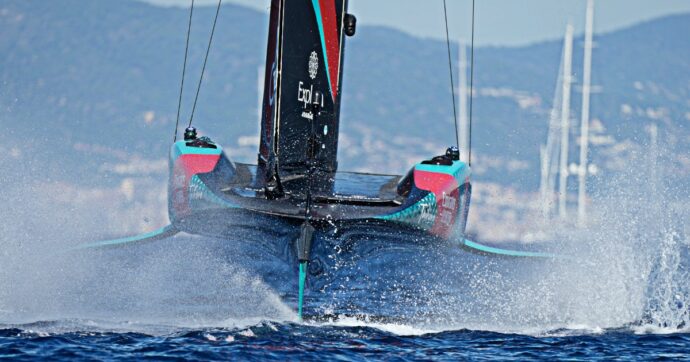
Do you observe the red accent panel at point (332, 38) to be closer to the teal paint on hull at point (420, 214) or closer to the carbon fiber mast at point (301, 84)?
the carbon fiber mast at point (301, 84)

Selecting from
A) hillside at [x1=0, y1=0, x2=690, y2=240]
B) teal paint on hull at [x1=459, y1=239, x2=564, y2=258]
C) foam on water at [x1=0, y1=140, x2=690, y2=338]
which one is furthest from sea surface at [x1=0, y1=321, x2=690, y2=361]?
hillside at [x1=0, y1=0, x2=690, y2=240]

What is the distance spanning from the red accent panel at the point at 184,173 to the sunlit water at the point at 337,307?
0.74 meters

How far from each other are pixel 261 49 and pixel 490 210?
6834 centimetres

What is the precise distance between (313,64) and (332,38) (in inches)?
20.7

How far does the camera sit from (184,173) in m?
9.21

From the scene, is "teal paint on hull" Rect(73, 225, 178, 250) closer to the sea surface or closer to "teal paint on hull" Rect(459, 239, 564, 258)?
the sea surface

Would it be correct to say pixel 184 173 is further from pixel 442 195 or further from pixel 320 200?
pixel 442 195

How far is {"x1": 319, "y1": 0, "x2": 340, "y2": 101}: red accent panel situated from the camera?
410 inches

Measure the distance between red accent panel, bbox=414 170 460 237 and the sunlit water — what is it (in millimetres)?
461

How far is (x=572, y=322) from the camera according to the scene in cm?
865

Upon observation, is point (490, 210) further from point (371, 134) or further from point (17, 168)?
point (17, 168)

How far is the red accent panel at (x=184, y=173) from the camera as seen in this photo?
9.14m

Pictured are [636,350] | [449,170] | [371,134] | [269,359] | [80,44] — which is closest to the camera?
[269,359]

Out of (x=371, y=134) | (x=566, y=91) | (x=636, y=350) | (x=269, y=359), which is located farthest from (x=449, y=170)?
(x=371, y=134)
